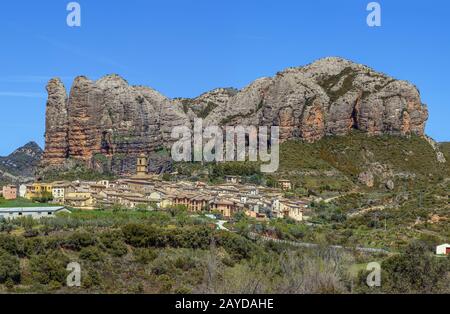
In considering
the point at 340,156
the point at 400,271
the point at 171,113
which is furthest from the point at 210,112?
the point at 400,271

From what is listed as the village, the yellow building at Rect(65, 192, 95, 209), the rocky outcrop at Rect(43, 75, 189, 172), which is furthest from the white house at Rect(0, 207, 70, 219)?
the rocky outcrop at Rect(43, 75, 189, 172)

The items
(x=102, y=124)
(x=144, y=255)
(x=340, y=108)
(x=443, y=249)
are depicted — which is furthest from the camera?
(x=102, y=124)

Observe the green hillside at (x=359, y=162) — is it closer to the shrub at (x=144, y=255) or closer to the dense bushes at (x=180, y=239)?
the dense bushes at (x=180, y=239)

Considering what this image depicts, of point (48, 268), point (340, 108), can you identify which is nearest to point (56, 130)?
point (340, 108)

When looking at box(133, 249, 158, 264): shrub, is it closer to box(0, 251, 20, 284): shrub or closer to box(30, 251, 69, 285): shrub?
box(30, 251, 69, 285): shrub

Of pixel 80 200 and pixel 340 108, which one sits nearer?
pixel 80 200

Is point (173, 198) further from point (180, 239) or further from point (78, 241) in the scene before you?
point (78, 241)

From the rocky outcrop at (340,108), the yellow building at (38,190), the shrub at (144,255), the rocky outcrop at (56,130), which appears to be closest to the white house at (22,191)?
the yellow building at (38,190)

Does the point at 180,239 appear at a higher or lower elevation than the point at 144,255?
higher
